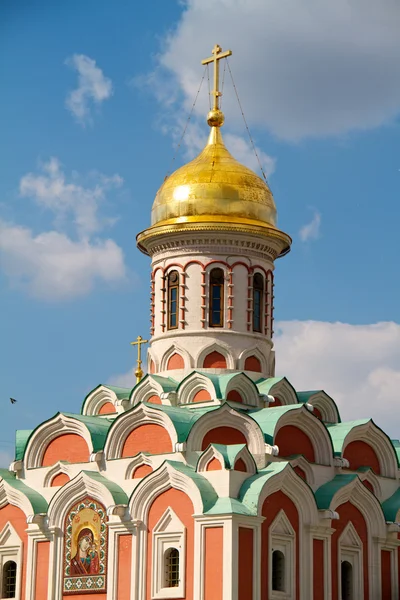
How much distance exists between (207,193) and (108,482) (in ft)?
22.9

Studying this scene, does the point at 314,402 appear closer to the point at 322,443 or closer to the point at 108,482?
the point at 322,443

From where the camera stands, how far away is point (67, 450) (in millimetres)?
28156

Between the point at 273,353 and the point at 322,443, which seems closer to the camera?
the point at 322,443

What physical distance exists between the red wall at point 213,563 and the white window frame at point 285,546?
4.38ft

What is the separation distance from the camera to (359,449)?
29328 millimetres

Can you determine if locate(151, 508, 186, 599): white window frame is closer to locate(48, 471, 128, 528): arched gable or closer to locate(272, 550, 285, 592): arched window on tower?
locate(48, 471, 128, 528): arched gable

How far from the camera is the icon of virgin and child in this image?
2658 centimetres

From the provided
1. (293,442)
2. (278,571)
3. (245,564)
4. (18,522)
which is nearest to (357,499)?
(293,442)

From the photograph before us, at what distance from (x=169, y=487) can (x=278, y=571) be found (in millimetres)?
2736

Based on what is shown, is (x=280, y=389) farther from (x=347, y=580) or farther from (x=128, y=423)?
(x=347, y=580)

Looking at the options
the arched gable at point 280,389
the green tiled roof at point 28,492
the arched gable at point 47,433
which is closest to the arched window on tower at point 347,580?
the arched gable at point 280,389

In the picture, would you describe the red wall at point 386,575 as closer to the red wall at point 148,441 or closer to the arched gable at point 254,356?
the arched gable at point 254,356

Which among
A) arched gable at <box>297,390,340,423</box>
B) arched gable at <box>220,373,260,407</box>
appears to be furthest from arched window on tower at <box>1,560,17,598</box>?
arched gable at <box>297,390,340,423</box>

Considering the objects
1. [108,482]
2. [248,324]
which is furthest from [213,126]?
[108,482]
